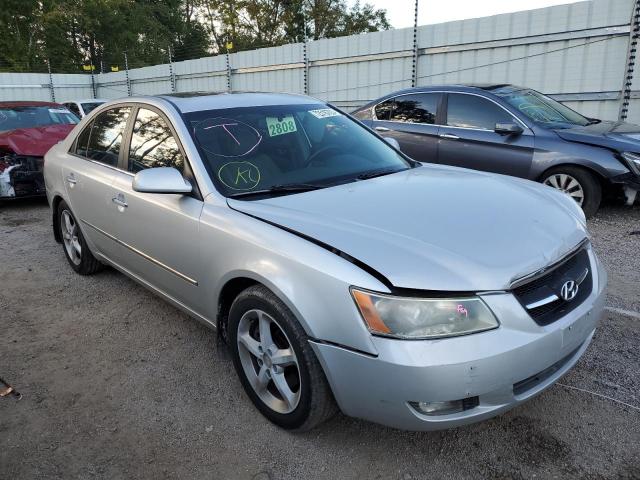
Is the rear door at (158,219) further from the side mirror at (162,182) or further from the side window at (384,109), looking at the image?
the side window at (384,109)

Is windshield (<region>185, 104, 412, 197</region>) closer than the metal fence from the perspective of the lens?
Yes

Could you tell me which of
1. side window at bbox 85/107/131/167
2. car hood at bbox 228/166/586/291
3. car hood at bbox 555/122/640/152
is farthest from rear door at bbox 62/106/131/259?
car hood at bbox 555/122/640/152

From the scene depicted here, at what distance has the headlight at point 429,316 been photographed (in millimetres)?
1874

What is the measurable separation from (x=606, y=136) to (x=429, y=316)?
192 inches

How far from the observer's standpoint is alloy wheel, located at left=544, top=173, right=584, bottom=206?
570 centimetres

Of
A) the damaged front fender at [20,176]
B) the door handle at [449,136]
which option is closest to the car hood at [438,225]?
the door handle at [449,136]

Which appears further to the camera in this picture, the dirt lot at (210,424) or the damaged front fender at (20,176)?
the damaged front fender at (20,176)

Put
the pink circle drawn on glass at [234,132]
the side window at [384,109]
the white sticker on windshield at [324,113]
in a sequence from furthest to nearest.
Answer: the side window at [384,109], the white sticker on windshield at [324,113], the pink circle drawn on glass at [234,132]

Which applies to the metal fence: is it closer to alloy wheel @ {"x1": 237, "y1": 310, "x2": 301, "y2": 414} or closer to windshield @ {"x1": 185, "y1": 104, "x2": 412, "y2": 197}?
windshield @ {"x1": 185, "y1": 104, "x2": 412, "y2": 197}

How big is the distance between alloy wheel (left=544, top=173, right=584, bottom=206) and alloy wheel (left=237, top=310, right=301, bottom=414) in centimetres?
453

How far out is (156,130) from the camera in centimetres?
322

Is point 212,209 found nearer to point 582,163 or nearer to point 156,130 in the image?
point 156,130

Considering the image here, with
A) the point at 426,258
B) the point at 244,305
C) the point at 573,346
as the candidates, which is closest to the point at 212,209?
the point at 244,305

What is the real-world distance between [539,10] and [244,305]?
8.81 m
